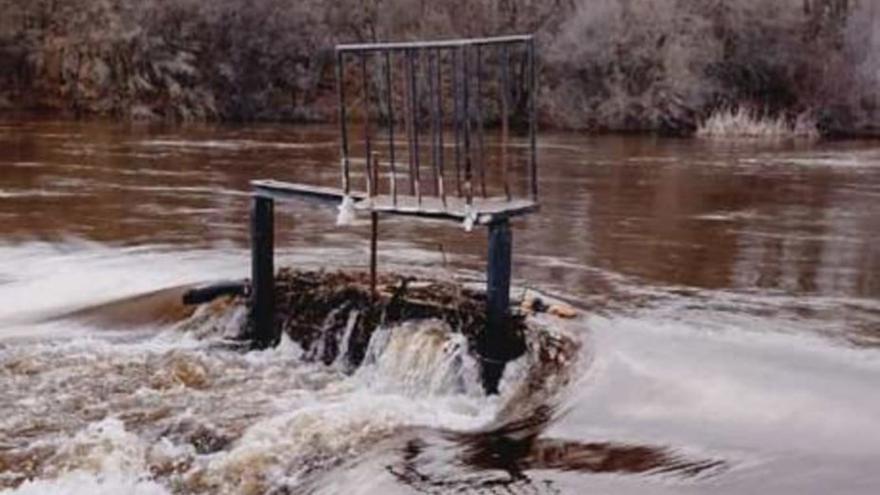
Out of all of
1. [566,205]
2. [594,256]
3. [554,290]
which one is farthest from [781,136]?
[554,290]

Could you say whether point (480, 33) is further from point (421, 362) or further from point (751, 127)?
point (421, 362)

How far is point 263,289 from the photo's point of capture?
1055 centimetres

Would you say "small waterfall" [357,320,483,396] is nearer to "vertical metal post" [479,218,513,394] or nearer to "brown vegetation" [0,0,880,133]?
"vertical metal post" [479,218,513,394]

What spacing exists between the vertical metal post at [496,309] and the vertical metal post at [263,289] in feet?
7.25

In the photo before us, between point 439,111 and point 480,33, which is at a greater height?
point 480,33

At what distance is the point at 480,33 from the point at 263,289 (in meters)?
32.8

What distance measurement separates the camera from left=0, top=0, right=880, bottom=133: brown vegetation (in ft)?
124

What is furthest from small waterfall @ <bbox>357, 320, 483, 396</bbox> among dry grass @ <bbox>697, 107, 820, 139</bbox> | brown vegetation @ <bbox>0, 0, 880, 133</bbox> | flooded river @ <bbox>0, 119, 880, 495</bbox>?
brown vegetation @ <bbox>0, 0, 880, 133</bbox>

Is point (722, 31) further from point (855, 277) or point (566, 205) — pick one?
point (855, 277)

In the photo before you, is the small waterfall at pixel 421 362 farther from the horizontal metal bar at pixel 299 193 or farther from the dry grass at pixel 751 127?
the dry grass at pixel 751 127

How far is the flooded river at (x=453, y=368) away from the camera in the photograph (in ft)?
23.7

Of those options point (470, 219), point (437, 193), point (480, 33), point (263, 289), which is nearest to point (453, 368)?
point (470, 219)

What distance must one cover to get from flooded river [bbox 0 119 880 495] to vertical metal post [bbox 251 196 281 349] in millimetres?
237

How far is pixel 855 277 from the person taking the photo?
12906 millimetres
